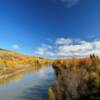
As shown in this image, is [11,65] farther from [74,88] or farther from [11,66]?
[74,88]

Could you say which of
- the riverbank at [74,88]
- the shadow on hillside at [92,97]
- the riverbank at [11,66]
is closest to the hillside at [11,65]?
the riverbank at [11,66]

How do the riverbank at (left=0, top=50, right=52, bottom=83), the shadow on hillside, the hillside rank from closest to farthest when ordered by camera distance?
1. the shadow on hillside
2. the riverbank at (left=0, top=50, right=52, bottom=83)
3. the hillside

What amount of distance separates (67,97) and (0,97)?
8.02 metres

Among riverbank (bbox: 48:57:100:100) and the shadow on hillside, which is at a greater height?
riverbank (bbox: 48:57:100:100)

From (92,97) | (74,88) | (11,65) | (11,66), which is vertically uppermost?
(11,65)

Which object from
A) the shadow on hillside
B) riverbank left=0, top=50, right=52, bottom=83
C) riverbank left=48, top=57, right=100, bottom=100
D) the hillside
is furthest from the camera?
the hillside

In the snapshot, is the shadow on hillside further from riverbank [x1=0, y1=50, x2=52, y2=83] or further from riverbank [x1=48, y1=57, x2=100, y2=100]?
riverbank [x1=0, y1=50, x2=52, y2=83]

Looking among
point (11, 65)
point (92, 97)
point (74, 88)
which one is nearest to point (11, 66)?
point (11, 65)

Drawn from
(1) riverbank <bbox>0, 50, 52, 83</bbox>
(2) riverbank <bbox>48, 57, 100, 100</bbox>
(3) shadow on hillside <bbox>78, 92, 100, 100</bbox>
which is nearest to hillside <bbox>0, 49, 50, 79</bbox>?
(1) riverbank <bbox>0, 50, 52, 83</bbox>

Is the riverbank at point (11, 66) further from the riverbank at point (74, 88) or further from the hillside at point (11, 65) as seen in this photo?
the riverbank at point (74, 88)

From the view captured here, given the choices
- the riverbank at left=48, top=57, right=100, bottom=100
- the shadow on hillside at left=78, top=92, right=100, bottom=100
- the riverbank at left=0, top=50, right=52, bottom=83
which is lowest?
the shadow on hillside at left=78, top=92, right=100, bottom=100

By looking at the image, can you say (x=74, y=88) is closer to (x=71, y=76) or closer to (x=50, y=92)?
(x=71, y=76)

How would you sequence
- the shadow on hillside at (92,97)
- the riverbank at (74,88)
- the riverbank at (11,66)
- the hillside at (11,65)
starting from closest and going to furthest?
the riverbank at (74,88) → the shadow on hillside at (92,97) → the riverbank at (11,66) → the hillside at (11,65)

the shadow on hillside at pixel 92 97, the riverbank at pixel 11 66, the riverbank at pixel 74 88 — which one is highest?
the riverbank at pixel 11 66
